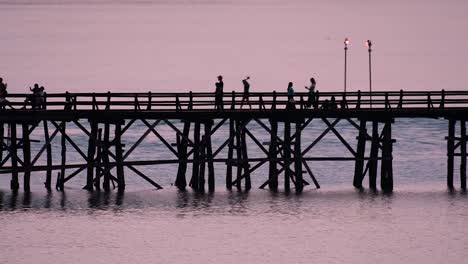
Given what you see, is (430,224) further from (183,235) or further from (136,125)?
(136,125)

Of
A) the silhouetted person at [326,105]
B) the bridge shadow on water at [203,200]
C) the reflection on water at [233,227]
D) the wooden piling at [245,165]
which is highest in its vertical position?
the silhouetted person at [326,105]

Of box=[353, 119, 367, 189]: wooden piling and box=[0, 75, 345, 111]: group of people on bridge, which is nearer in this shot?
box=[0, 75, 345, 111]: group of people on bridge

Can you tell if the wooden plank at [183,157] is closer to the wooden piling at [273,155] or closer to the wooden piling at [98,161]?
the wooden piling at [98,161]

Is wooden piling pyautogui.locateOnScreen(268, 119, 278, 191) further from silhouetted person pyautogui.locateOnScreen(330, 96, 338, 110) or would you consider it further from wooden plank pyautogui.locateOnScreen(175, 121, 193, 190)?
wooden plank pyautogui.locateOnScreen(175, 121, 193, 190)

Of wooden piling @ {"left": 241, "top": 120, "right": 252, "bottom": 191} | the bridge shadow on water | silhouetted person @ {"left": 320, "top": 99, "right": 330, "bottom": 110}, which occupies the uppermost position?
silhouetted person @ {"left": 320, "top": 99, "right": 330, "bottom": 110}

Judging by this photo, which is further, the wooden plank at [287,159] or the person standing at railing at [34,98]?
the wooden plank at [287,159]

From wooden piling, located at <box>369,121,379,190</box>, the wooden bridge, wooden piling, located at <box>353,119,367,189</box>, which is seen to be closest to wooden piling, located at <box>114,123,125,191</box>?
the wooden bridge

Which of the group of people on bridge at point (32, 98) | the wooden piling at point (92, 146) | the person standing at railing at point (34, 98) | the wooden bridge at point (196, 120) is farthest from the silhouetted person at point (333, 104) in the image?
the person standing at railing at point (34, 98)

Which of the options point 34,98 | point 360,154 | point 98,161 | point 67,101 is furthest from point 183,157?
point 360,154

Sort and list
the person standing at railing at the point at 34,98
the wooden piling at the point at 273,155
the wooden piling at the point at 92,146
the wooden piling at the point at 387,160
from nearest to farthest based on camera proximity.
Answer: the person standing at railing at the point at 34,98 < the wooden piling at the point at 92,146 < the wooden piling at the point at 387,160 < the wooden piling at the point at 273,155

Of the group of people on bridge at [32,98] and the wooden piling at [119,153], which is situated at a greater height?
the group of people on bridge at [32,98]

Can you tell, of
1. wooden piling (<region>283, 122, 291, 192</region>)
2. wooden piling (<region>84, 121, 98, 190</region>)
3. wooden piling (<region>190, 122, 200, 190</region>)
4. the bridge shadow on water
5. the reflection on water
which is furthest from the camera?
wooden piling (<region>190, 122, 200, 190</region>)

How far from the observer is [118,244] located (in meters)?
40.9

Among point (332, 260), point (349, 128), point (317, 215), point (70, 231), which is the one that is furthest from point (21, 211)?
point (349, 128)
